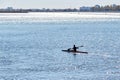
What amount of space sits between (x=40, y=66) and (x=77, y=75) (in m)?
10.1

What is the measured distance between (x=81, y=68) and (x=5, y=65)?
36.0 feet

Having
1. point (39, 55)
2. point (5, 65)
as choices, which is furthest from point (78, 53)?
point (5, 65)

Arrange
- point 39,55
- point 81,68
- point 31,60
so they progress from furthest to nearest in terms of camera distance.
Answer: point 39,55
point 31,60
point 81,68

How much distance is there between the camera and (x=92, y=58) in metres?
87.8

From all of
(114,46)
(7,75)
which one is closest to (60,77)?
(7,75)

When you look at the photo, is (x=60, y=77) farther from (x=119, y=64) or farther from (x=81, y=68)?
Answer: (x=119, y=64)

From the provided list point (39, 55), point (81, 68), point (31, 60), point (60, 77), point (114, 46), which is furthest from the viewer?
point (114, 46)

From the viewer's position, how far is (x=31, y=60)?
85.9 m

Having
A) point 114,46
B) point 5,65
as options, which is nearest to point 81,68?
point 5,65

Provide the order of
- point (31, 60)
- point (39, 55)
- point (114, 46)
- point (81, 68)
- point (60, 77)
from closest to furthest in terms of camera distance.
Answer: point (60, 77) < point (81, 68) < point (31, 60) < point (39, 55) < point (114, 46)

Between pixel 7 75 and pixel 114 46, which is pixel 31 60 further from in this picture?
pixel 114 46

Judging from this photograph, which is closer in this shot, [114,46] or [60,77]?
[60,77]

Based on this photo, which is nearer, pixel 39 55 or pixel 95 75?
pixel 95 75

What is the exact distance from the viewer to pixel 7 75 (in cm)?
7081
